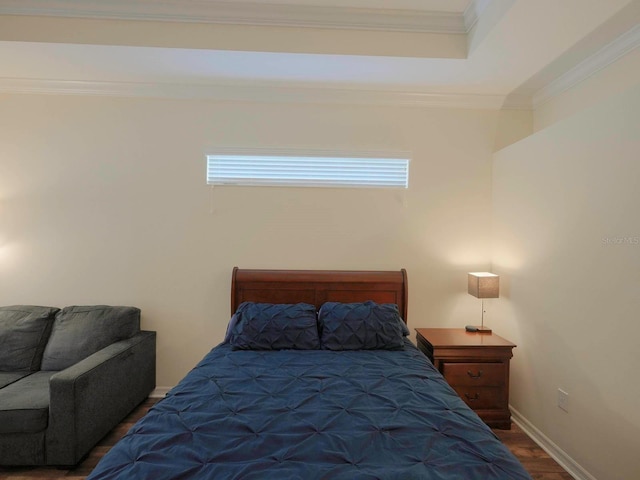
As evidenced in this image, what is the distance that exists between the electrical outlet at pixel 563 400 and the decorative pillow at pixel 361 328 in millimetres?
1006

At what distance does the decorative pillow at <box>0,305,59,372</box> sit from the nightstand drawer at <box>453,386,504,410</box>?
10.1 ft

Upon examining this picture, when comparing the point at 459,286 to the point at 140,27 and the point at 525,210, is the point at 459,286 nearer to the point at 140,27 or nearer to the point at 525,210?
the point at 525,210

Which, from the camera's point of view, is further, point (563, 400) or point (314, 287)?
point (314, 287)

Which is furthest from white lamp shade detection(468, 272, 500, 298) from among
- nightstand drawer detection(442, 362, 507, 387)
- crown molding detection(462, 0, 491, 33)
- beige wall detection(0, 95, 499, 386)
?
crown molding detection(462, 0, 491, 33)

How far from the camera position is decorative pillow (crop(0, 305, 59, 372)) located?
2.38 meters

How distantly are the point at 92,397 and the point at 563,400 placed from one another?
296cm

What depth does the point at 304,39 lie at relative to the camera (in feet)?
7.29

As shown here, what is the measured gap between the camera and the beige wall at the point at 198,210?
109 inches

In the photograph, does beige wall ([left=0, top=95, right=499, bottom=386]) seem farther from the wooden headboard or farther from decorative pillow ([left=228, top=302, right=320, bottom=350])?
decorative pillow ([left=228, top=302, right=320, bottom=350])

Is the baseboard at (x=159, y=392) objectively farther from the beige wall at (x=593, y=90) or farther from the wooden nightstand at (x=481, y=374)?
the beige wall at (x=593, y=90)

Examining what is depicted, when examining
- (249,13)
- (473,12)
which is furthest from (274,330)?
(473,12)

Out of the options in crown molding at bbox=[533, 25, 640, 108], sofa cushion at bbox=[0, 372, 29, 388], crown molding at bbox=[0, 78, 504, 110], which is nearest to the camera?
crown molding at bbox=[533, 25, 640, 108]

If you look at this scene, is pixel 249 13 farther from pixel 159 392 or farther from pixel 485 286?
pixel 159 392

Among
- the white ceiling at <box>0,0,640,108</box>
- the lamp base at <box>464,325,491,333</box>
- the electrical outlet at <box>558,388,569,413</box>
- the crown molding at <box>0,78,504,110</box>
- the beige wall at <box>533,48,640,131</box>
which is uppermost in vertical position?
the white ceiling at <box>0,0,640,108</box>
